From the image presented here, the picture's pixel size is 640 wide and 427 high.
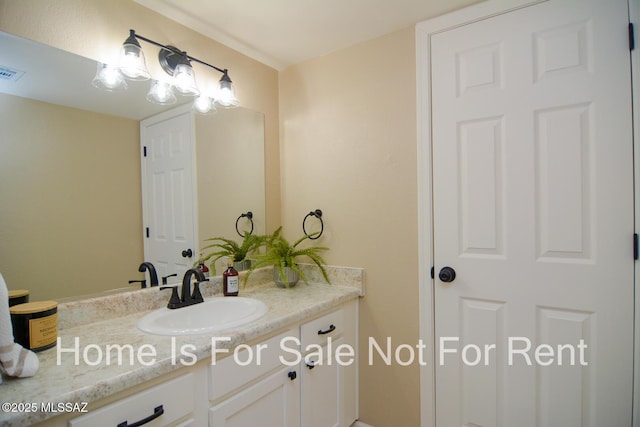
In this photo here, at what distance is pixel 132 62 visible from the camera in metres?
1.37

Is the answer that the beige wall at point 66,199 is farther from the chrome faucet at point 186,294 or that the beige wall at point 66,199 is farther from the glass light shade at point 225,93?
the glass light shade at point 225,93

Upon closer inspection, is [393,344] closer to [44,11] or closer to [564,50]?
[564,50]

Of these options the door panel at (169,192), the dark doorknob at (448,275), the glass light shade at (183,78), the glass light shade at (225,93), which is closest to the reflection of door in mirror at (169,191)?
the door panel at (169,192)

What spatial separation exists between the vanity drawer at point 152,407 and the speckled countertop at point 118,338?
5 cm

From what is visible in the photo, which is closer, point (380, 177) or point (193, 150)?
point (193, 150)

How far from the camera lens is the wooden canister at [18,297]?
108 centimetres

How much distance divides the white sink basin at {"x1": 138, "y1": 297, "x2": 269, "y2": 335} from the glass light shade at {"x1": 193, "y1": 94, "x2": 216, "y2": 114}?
102 centimetres

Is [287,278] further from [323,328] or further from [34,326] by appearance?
[34,326]

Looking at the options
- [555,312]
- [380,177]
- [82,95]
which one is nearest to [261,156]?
[380,177]

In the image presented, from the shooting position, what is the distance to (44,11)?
3.94ft

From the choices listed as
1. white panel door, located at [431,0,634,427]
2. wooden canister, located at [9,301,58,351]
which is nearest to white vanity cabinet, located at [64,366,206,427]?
wooden canister, located at [9,301,58,351]

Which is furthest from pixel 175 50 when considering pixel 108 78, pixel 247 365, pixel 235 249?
pixel 247 365

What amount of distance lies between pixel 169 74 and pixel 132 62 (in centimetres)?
21

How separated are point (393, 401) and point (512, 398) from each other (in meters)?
0.60
